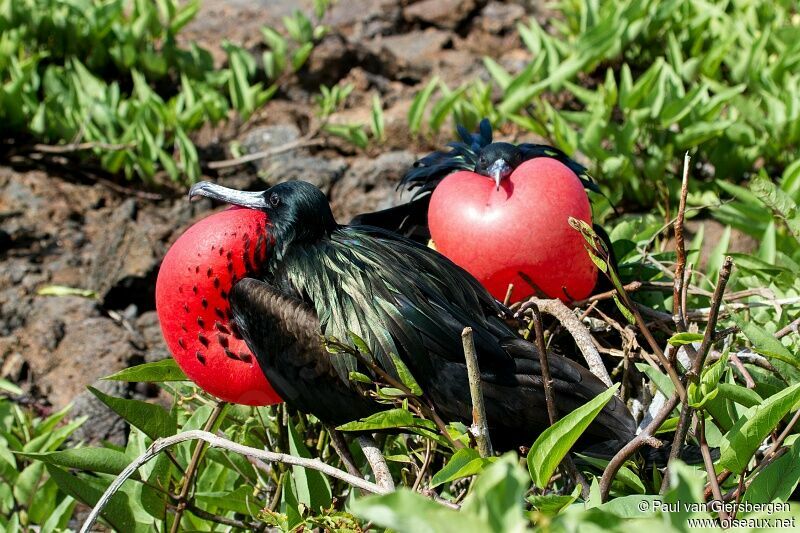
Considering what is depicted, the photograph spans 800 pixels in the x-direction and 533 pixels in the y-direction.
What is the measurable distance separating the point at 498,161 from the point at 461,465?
1.96ft

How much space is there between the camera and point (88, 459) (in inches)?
49.9

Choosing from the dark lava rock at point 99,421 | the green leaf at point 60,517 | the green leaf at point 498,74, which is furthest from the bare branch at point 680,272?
the green leaf at point 498,74

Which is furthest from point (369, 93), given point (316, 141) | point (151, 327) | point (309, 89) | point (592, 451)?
point (592, 451)

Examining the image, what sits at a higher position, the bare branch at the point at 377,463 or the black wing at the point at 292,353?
the black wing at the point at 292,353

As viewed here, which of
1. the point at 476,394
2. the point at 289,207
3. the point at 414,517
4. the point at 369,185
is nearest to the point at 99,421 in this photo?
the point at 289,207

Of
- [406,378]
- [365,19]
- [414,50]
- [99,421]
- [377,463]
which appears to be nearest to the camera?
[406,378]

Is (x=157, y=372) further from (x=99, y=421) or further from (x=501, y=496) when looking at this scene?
(x=501, y=496)

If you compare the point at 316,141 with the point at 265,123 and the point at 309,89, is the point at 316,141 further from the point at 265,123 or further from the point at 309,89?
the point at 309,89

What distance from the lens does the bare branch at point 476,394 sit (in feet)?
2.96

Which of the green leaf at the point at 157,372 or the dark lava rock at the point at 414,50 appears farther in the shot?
the dark lava rock at the point at 414,50

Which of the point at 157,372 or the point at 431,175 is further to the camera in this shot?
the point at 431,175

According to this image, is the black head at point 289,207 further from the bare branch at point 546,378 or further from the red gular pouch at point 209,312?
the bare branch at point 546,378

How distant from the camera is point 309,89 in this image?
2.81 m

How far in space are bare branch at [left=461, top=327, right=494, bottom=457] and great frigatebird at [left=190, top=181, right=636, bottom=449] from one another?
252 millimetres
